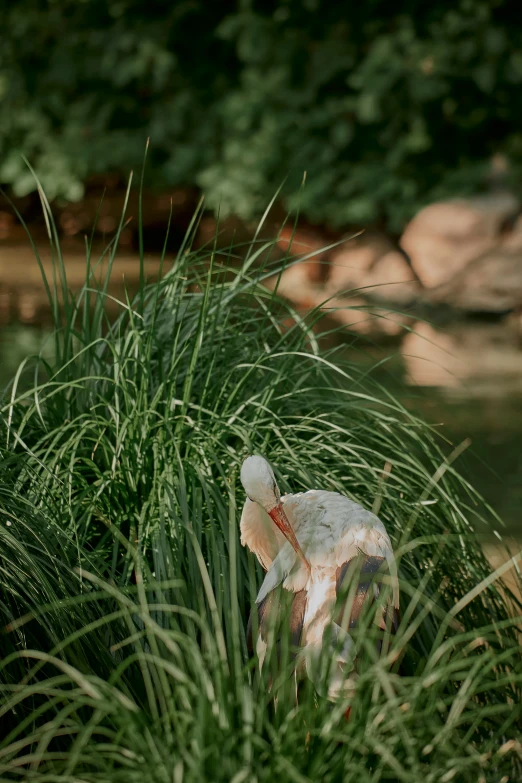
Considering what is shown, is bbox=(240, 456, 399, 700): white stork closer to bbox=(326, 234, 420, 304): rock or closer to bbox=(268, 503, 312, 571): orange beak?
bbox=(268, 503, 312, 571): orange beak

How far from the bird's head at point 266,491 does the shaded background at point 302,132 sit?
4207mm

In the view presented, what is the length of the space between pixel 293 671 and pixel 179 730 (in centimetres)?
32

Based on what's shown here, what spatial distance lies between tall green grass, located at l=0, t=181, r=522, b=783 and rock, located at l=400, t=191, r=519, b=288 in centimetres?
476

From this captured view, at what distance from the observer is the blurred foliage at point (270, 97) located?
24.3 feet

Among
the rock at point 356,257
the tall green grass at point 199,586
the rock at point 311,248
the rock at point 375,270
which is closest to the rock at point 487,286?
the rock at point 375,270

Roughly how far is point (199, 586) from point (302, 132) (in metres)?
6.60

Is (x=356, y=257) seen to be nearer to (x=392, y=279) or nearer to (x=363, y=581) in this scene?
(x=392, y=279)

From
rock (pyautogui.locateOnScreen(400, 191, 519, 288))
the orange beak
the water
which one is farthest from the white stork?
rock (pyautogui.locateOnScreen(400, 191, 519, 288))

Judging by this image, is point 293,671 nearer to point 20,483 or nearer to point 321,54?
point 20,483

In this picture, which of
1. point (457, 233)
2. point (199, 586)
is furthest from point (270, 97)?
point (199, 586)

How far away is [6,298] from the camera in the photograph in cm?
675

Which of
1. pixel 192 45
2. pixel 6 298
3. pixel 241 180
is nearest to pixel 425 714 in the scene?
pixel 6 298

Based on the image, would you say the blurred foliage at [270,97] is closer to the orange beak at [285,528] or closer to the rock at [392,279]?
the rock at [392,279]

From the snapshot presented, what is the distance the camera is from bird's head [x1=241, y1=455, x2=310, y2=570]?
1.46 metres
